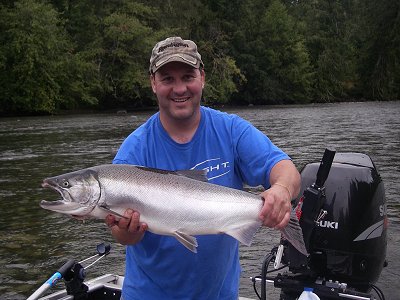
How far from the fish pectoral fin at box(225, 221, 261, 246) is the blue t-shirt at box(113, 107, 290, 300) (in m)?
0.15

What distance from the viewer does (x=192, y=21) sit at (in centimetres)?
5700

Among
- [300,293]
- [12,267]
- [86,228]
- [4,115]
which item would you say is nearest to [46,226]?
[86,228]

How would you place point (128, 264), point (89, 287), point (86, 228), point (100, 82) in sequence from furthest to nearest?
point (100, 82)
point (86, 228)
point (89, 287)
point (128, 264)

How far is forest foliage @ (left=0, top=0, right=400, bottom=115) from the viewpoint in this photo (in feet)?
139

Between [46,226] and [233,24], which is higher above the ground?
[233,24]

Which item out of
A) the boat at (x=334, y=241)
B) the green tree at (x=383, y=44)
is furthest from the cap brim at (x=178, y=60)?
the green tree at (x=383, y=44)

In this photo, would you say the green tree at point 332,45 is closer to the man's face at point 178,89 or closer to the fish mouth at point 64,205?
the man's face at point 178,89

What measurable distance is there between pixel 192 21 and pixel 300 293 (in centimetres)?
5498

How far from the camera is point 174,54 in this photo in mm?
3104

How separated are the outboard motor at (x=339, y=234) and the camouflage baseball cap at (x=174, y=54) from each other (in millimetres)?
1315

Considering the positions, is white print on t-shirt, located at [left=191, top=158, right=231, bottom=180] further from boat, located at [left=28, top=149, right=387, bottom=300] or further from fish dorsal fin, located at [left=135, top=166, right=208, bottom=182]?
boat, located at [left=28, top=149, right=387, bottom=300]

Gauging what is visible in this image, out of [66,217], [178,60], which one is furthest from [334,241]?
[66,217]

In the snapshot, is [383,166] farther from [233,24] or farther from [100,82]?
[233,24]

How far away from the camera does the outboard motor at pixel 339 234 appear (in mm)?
3992
